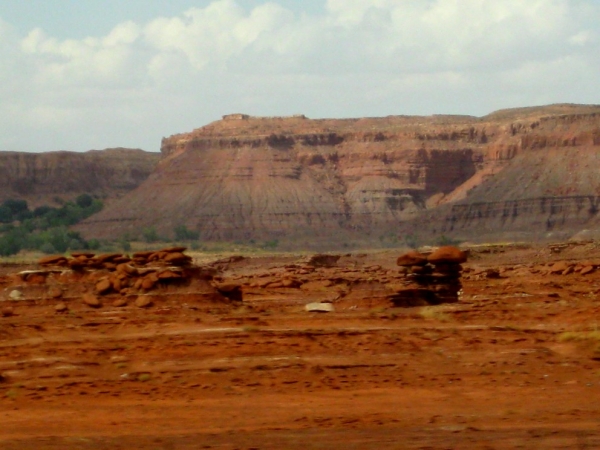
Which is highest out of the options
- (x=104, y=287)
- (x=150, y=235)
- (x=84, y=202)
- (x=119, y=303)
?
(x=104, y=287)

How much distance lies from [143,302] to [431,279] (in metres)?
7.19

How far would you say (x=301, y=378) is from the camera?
1741 centimetres

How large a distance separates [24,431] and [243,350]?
574 centimetres

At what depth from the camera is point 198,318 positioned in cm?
2183

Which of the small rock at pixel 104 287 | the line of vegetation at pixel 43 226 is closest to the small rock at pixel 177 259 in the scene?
the small rock at pixel 104 287

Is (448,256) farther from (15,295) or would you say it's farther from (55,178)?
(55,178)

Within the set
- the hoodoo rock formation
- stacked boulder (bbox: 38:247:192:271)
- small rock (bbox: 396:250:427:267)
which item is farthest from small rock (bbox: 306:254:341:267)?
the hoodoo rock formation

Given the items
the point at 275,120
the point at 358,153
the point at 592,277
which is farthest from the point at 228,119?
the point at 592,277

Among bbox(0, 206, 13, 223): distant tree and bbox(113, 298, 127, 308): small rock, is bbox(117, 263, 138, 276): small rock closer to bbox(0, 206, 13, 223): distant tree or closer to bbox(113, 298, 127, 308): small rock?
bbox(113, 298, 127, 308): small rock

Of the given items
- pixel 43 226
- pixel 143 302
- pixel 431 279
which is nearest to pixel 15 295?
pixel 143 302

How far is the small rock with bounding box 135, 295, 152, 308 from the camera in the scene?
23.2 meters

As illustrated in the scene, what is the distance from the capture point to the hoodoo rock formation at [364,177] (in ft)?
365

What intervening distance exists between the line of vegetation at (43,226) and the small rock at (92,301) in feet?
236

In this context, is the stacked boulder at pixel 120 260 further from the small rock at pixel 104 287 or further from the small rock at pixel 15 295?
the small rock at pixel 15 295
